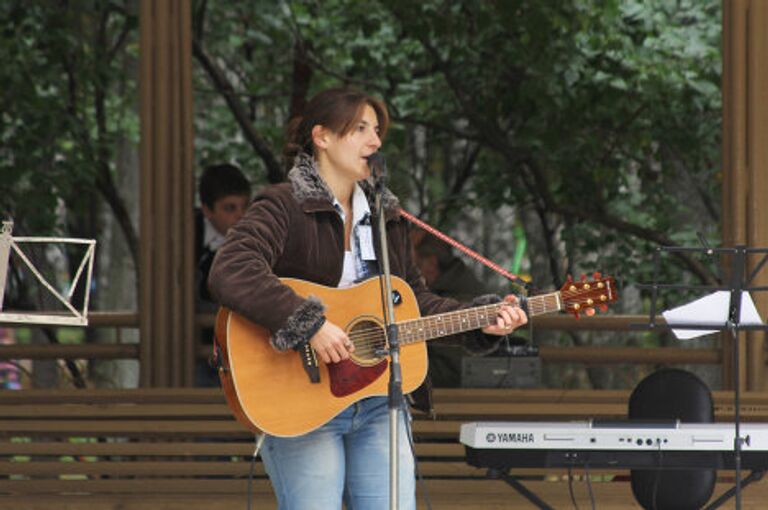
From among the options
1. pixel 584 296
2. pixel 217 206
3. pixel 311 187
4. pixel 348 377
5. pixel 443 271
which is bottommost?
pixel 348 377

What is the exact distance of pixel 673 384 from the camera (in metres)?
5.87

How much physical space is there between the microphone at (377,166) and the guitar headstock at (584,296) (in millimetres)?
716

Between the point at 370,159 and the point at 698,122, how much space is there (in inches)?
240

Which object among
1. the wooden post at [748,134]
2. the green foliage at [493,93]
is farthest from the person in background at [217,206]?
the wooden post at [748,134]

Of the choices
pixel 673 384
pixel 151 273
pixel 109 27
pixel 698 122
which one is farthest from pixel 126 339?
pixel 673 384

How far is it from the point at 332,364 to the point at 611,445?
1032 millimetres

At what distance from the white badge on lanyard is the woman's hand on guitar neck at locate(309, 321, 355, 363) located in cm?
27

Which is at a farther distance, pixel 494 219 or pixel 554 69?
pixel 494 219

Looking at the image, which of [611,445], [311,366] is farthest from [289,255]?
[611,445]

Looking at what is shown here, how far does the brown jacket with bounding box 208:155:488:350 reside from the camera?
4320 millimetres

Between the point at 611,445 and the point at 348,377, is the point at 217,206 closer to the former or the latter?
the point at 611,445

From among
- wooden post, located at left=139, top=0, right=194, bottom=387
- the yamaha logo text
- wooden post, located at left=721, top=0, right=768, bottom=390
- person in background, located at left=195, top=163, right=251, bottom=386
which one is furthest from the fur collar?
person in background, located at left=195, top=163, right=251, bottom=386

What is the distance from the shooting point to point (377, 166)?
4.42 metres

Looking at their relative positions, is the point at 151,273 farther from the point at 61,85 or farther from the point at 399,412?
the point at 61,85
